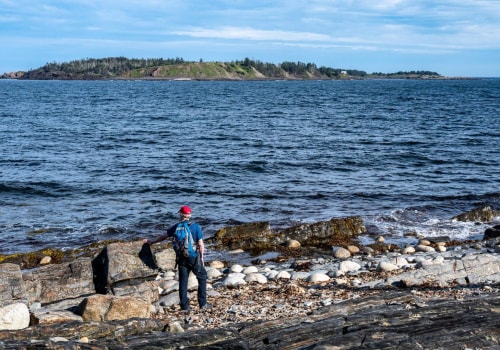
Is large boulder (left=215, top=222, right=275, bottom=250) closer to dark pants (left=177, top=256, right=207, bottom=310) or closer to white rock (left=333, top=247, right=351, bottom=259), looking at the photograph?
white rock (left=333, top=247, right=351, bottom=259)

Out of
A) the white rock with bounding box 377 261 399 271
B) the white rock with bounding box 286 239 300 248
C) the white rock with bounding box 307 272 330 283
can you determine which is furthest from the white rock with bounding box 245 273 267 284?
the white rock with bounding box 286 239 300 248

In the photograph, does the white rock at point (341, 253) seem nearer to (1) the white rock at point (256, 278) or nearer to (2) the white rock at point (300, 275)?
(2) the white rock at point (300, 275)

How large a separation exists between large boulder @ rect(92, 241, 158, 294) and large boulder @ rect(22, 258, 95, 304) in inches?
9.2

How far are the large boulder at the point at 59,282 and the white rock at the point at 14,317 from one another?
2.50m

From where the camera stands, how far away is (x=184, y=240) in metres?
12.2

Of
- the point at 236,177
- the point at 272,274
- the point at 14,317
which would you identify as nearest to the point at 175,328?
the point at 14,317

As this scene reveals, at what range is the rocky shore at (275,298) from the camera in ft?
29.3

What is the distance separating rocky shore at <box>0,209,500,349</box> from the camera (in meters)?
8.95

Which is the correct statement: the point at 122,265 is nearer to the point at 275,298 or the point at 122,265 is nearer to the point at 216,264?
the point at 275,298

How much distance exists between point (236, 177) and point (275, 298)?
786 inches

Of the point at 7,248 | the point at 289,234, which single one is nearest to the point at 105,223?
the point at 7,248

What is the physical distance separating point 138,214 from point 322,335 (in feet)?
54.7

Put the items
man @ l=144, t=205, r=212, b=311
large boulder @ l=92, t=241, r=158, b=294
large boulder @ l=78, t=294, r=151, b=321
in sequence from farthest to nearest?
large boulder @ l=92, t=241, r=158, b=294 < man @ l=144, t=205, r=212, b=311 < large boulder @ l=78, t=294, r=151, b=321

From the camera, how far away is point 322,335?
8961 millimetres
